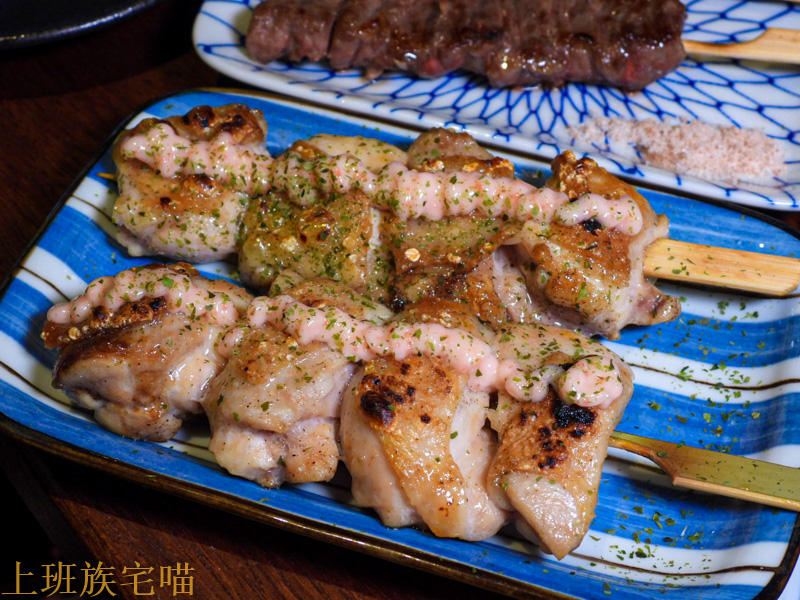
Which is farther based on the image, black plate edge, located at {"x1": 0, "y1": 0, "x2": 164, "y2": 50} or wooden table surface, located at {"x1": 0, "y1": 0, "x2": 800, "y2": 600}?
black plate edge, located at {"x1": 0, "y1": 0, "x2": 164, "y2": 50}

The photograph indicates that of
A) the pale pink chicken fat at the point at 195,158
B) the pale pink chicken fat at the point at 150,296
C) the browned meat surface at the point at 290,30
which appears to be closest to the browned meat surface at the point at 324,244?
the pale pink chicken fat at the point at 195,158

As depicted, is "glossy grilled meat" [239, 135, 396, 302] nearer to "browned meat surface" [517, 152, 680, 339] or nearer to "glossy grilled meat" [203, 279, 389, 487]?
"glossy grilled meat" [203, 279, 389, 487]

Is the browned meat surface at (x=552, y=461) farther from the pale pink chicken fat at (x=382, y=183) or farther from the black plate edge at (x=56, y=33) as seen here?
the black plate edge at (x=56, y=33)

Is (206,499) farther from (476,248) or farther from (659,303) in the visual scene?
(659,303)

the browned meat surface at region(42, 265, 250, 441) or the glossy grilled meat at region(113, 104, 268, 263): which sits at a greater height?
the glossy grilled meat at region(113, 104, 268, 263)

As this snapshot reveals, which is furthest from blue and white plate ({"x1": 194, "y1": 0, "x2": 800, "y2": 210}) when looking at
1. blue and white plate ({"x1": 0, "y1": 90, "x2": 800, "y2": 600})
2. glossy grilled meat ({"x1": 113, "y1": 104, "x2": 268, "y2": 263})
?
glossy grilled meat ({"x1": 113, "y1": 104, "x2": 268, "y2": 263})

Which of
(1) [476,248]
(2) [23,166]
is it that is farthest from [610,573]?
(2) [23,166]

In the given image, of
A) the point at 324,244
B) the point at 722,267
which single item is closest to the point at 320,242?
the point at 324,244
